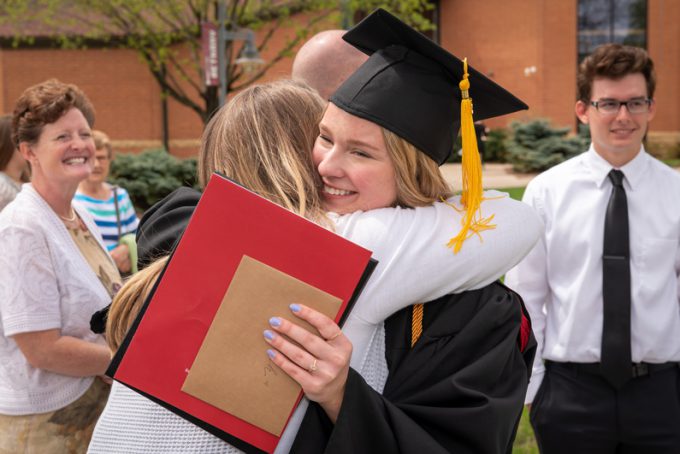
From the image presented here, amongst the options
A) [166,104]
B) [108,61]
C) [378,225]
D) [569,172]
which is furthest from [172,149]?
[378,225]

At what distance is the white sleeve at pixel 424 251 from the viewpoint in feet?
4.97

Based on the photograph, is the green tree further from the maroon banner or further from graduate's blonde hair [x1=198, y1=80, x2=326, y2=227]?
graduate's blonde hair [x1=198, y1=80, x2=326, y2=227]

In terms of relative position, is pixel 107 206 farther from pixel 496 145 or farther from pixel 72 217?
pixel 496 145

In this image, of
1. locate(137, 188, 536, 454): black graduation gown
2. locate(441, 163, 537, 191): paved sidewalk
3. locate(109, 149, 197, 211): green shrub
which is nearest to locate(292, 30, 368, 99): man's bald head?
locate(137, 188, 536, 454): black graduation gown

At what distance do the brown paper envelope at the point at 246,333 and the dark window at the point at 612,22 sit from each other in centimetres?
2511

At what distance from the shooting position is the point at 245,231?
140 centimetres

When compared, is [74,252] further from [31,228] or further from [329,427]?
[329,427]

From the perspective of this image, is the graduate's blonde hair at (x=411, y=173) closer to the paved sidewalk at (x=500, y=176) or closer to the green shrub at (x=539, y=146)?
the paved sidewalk at (x=500, y=176)

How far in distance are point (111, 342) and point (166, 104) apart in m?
23.6

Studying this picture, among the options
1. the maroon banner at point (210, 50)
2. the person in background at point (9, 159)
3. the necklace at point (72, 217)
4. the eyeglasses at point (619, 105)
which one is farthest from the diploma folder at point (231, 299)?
the maroon banner at point (210, 50)

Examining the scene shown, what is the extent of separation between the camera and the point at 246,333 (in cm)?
139

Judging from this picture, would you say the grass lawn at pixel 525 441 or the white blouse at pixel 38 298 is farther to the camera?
the grass lawn at pixel 525 441

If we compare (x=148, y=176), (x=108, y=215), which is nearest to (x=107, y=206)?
(x=108, y=215)

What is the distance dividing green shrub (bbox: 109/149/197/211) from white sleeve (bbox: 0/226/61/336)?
1110cm
